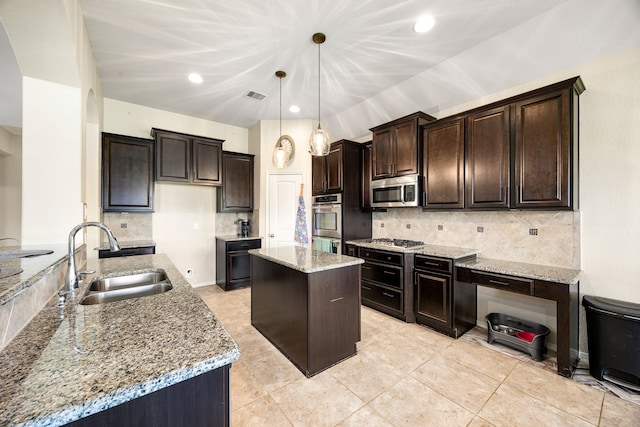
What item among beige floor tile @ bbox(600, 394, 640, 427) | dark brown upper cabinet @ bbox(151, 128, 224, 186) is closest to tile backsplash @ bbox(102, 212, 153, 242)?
dark brown upper cabinet @ bbox(151, 128, 224, 186)

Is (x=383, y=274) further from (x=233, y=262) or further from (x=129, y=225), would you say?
(x=129, y=225)

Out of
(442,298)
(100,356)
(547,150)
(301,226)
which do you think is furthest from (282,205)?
(100,356)

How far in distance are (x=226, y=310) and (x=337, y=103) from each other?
3.45 metres

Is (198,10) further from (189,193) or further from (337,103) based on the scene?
(189,193)

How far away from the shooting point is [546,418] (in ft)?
5.68

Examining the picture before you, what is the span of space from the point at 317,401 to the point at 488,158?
2.75m

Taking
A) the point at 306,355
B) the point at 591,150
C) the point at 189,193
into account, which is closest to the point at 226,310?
the point at 306,355

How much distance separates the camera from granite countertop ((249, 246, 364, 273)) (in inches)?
86.1

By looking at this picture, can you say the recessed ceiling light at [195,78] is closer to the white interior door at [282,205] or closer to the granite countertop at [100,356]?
the white interior door at [282,205]

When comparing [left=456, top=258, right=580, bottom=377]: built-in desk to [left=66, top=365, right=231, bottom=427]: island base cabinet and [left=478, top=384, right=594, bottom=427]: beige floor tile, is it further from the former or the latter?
[left=66, top=365, right=231, bottom=427]: island base cabinet

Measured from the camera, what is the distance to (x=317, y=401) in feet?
6.22

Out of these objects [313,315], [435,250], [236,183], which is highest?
[236,183]

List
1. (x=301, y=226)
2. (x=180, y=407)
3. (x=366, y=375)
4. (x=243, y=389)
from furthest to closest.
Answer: (x=301, y=226) < (x=366, y=375) < (x=243, y=389) < (x=180, y=407)

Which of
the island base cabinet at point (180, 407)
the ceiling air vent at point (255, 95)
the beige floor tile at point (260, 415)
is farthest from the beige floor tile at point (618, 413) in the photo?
the ceiling air vent at point (255, 95)
